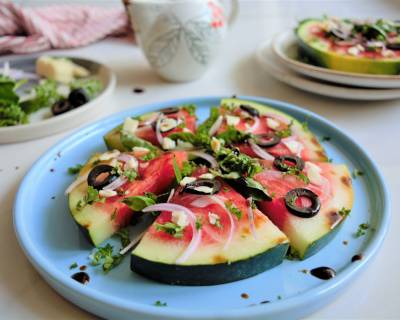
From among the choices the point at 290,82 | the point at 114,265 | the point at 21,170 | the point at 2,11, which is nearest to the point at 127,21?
the point at 2,11

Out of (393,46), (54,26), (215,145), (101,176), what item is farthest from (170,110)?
(54,26)

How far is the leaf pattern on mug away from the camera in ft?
5.81

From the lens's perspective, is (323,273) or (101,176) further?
(101,176)

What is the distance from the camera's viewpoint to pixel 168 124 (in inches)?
53.3

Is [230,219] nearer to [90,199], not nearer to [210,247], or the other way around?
[210,247]

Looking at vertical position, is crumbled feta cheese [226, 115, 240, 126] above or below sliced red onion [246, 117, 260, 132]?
above

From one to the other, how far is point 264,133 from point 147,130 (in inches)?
14.0

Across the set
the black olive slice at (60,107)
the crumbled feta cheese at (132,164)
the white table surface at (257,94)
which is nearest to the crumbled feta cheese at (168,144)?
the crumbled feta cheese at (132,164)

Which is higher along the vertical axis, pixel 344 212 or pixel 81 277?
pixel 344 212

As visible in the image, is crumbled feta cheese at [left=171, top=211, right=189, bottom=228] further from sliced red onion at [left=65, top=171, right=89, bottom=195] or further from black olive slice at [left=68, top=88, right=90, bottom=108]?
black olive slice at [left=68, top=88, right=90, bottom=108]

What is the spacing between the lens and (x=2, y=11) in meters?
2.31

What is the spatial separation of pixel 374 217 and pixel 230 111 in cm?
58

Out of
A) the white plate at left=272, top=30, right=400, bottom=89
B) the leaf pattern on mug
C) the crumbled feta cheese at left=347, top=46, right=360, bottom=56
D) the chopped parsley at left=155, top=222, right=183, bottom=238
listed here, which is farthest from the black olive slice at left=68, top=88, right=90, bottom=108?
the crumbled feta cheese at left=347, top=46, right=360, bottom=56

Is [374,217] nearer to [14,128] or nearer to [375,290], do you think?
[375,290]
